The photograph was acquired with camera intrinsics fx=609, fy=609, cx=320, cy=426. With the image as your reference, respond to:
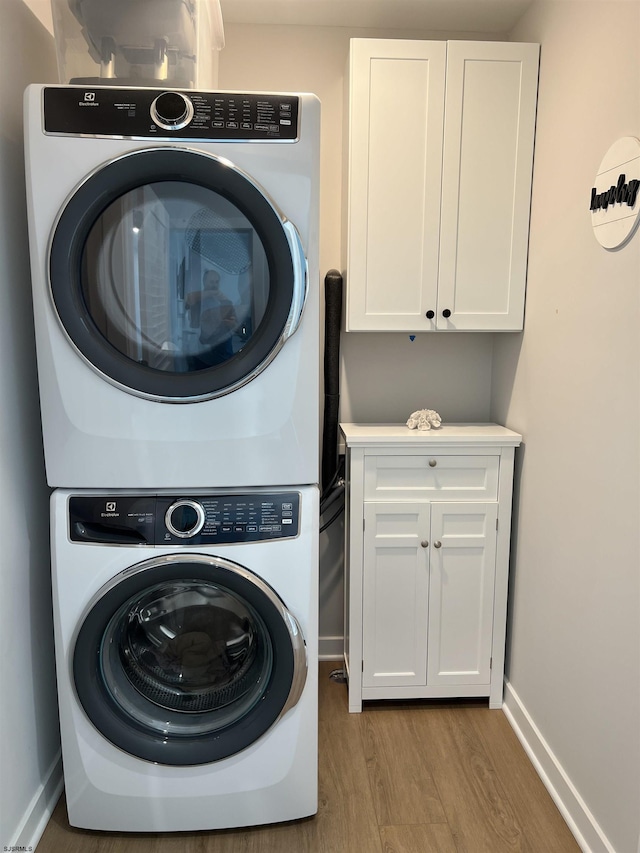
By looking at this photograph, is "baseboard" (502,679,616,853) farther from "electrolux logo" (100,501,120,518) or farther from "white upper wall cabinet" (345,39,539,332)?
"electrolux logo" (100,501,120,518)

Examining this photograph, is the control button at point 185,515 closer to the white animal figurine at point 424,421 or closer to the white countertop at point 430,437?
the white countertop at point 430,437

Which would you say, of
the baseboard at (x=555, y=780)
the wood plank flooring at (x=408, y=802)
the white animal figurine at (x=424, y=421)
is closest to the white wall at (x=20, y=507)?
the wood plank flooring at (x=408, y=802)

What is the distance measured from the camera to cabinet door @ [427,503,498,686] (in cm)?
212

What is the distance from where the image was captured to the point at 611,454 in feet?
5.03

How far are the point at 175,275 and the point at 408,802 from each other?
1622mm

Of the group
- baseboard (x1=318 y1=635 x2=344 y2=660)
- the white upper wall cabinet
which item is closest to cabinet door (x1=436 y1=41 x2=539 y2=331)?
the white upper wall cabinet

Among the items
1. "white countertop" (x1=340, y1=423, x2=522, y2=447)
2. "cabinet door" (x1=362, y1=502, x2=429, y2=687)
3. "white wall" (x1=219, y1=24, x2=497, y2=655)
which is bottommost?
"cabinet door" (x1=362, y1=502, x2=429, y2=687)

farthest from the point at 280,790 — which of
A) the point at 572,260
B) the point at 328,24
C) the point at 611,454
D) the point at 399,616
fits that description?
the point at 328,24


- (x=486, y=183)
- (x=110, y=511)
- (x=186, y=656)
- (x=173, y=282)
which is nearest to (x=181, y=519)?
(x=110, y=511)

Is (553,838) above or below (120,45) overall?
below

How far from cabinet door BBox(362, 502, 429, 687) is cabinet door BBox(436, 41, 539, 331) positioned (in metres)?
0.70

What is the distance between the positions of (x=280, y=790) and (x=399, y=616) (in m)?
0.71

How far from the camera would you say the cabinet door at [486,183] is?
1.98 meters

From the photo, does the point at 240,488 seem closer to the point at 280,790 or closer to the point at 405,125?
the point at 280,790
